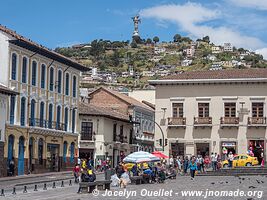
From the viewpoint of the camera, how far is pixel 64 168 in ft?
185

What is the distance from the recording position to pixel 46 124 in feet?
173

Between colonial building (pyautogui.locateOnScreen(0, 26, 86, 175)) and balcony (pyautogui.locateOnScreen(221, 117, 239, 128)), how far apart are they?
1340cm

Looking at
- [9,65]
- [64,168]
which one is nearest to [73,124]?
[64,168]

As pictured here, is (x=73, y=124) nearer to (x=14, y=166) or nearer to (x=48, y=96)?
(x=48, y=96)

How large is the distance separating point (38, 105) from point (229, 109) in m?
16.8

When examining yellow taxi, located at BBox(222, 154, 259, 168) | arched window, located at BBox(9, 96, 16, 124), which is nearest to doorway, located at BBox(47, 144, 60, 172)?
arched window, located at BBox(9, 96, 16, 124)

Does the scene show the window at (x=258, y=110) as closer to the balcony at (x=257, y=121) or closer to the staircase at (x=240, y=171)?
the balcony at (x=257, y=121)

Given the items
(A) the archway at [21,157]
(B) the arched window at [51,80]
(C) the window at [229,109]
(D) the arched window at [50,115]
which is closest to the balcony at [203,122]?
(C) the window at [229,109]

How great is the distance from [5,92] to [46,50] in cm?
738

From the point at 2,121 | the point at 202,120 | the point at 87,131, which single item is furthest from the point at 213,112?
the point at 2,121

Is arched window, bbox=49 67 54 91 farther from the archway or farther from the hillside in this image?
the hillside

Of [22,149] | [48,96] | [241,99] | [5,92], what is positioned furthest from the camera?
[241,99]

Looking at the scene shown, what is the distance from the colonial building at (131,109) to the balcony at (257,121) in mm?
20087

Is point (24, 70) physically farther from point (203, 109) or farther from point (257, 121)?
point (257, 121)
